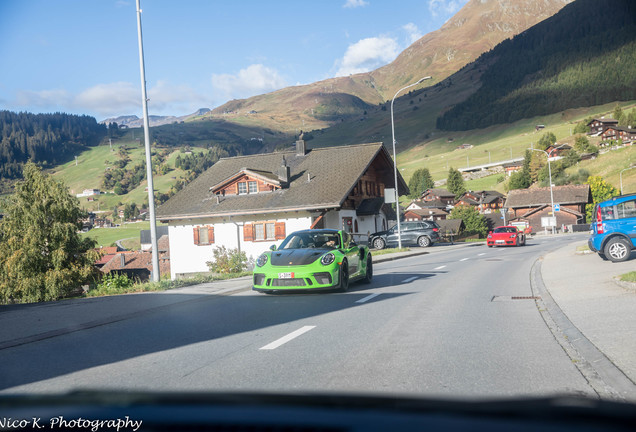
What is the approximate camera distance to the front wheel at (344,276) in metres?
13.8

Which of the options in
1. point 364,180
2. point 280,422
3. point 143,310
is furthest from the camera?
point 364,180

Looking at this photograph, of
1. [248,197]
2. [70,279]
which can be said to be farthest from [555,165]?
[70,279]

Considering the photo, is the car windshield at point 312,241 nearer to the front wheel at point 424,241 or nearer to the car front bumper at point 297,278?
the car front bumper at point 297,278

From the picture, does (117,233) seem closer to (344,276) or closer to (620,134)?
(620,134)

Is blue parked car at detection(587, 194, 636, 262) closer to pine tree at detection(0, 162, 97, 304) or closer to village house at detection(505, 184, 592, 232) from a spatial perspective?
pine tree at detection(0, 162, 97, 304)

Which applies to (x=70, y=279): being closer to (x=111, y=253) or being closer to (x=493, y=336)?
(x=493, y=336)

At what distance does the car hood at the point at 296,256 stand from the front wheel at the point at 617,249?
10.6 metres

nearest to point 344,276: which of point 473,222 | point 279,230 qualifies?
point 279,230

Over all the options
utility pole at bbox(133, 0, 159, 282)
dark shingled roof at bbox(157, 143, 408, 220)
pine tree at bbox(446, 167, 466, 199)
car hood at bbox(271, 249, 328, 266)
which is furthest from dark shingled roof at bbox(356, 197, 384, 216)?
pine tree at bbox(446, 167, 466, 199)

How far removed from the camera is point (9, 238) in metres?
41.6

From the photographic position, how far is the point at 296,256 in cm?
1367

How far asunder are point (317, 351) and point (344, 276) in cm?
697

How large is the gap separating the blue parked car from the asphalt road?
8510mm

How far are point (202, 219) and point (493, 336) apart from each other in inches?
1429
